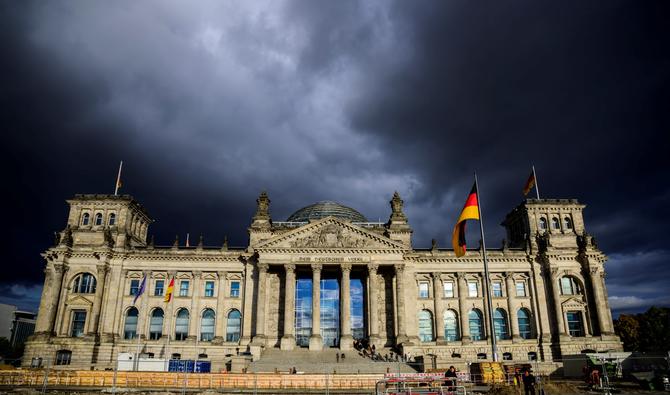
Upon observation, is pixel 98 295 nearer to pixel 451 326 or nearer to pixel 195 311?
pixel 195 311

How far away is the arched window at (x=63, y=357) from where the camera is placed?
57156 millimetres

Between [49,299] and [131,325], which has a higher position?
[49,299]

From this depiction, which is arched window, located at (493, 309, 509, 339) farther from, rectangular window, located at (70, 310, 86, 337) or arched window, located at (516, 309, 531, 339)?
rectangular window, located at (70, 310, 86, 337)

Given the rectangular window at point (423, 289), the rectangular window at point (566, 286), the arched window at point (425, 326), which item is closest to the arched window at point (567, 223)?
the rectangular window at point (566, 286)

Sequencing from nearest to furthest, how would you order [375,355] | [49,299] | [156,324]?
[375,355] → [49,299] → [156,324]

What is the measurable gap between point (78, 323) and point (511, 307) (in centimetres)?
5997

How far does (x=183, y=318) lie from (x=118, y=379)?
1209 inches

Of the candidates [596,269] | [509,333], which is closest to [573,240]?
[596,269]

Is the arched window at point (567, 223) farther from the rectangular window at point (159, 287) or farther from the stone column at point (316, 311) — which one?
the rectangular window at point (159, 287)

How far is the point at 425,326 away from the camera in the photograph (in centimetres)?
6391

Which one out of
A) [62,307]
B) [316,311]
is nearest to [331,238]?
[316,311]

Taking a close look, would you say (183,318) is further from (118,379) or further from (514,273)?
(514,273)

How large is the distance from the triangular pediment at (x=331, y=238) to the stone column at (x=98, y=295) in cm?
2164

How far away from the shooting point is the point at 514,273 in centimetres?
6581
